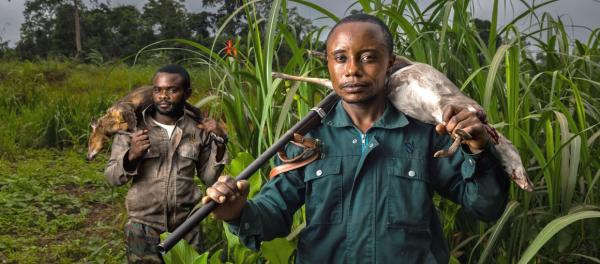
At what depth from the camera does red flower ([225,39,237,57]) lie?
2.71 metres

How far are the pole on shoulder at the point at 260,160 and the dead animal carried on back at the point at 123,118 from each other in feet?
3.09

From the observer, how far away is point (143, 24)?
69.4 ft

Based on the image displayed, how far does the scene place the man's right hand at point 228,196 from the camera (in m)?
1.28

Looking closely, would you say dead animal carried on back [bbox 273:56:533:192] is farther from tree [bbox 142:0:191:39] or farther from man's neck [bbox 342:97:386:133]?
tree [bbox 142:0:191:39]

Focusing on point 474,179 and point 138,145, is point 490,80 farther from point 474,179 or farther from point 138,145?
point 138,145

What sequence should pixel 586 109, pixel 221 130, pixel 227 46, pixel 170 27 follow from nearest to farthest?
pixel 221 130 < pixel 586 109 < pixel 227 46 < pixel 170 27

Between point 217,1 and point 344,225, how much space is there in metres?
19.6

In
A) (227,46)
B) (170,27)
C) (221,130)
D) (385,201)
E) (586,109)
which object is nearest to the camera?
(385,201)

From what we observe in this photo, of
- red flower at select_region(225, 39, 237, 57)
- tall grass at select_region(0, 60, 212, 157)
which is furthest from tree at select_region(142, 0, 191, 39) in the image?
red flower at select_region(225, 39, 237, 57)

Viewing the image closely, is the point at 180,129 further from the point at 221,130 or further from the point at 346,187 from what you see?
the point at 346,187

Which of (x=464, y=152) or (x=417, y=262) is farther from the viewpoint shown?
(x=417, y=262)

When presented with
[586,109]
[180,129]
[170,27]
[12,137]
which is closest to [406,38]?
[586,109]

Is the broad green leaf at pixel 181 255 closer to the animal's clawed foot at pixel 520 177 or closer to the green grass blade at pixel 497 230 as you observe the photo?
the green grass blade at pixel 497 230

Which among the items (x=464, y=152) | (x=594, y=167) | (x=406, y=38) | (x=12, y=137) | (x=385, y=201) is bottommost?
(x=12, y=137)
